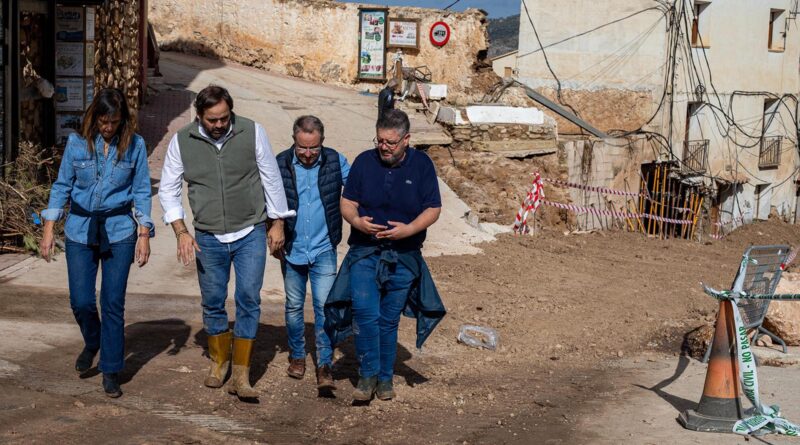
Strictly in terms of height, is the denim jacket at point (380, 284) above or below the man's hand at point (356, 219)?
below

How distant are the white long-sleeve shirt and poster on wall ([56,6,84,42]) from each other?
761cm

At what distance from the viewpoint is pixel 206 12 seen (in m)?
26.8

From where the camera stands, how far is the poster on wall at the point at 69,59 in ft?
41.9

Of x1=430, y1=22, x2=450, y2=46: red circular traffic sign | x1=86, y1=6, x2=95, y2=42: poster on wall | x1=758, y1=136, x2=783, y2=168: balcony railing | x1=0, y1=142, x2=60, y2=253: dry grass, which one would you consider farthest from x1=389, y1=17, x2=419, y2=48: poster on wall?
x1=0, y1=142, x2=60, y2=253: dry grass

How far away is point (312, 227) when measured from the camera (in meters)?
6.39

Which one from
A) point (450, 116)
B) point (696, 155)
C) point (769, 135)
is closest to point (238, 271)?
point (450, 116)

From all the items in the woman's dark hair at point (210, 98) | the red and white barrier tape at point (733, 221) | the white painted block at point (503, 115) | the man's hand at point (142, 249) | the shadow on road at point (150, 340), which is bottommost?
the red and white barrier tape at point (733, 221)

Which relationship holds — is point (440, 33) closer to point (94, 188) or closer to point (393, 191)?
point (393, 191)

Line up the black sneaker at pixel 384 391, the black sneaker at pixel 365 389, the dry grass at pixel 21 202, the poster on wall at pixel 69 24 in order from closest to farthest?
the black sneaker at pixel 365 389, the black sneaker at pixel 384 391, the dry grass at pixel 21 202, the poster on wall at pixel 69 24

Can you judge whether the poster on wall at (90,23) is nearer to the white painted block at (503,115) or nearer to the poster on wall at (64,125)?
the poster on wall at (64,125)

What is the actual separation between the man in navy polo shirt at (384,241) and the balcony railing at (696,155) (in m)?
24.8

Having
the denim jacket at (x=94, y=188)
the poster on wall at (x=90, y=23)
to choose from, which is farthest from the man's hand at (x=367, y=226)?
the poster on wall at (x=90, y=23)

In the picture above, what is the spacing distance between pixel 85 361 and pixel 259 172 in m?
1.60

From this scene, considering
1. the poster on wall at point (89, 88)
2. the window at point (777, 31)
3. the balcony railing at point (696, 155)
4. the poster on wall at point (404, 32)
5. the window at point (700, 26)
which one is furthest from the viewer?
the window at point (777, 31)
